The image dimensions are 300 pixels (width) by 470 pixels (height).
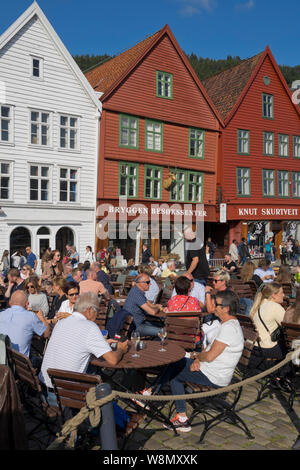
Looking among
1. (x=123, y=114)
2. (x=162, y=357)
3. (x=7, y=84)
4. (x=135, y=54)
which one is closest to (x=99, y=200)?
(x=123, y=114)

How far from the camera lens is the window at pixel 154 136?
2691cm

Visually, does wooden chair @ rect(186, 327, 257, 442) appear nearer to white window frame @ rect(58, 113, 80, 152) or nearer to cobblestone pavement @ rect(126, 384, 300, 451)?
cobblestone pavement @ rect(126, 384, 300, 451)

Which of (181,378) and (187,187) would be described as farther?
(187,187)

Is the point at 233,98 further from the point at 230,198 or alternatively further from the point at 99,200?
the point at 99,200

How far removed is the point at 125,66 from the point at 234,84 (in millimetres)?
9457

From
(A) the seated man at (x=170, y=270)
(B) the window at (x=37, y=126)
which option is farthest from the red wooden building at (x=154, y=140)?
(A) the seated man at (x=170, y=270)

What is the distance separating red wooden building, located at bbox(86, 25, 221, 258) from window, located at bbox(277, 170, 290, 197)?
20.2 feet

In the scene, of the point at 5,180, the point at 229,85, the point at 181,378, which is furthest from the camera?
the point at 229,85

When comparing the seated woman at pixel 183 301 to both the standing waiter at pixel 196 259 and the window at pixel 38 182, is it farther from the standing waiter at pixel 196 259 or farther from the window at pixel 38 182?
the window at pixel 38 182

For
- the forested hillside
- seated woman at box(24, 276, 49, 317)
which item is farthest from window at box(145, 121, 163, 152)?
the forested hillside

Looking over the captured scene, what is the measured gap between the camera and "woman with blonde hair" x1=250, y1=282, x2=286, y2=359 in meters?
6.74

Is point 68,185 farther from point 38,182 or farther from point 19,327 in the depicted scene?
point 19,327

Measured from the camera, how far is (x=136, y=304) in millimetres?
7742

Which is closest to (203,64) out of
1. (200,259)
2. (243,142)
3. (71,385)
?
(243,142)
